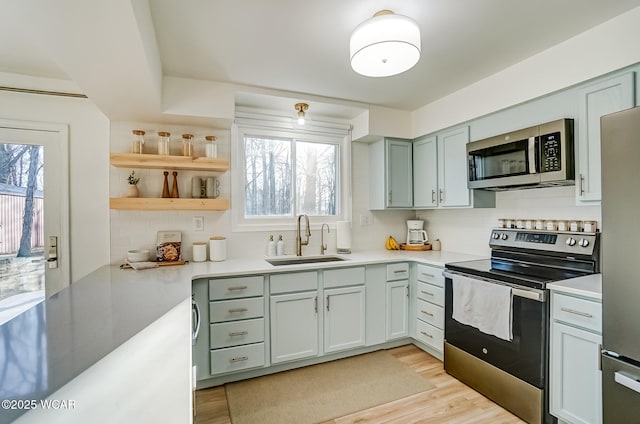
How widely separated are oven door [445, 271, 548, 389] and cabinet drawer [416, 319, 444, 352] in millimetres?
418

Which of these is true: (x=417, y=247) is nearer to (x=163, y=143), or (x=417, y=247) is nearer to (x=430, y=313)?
(x=430, y=313)

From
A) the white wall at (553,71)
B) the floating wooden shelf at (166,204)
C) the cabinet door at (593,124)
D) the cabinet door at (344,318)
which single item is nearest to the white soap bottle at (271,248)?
the floating wooden shelf at (166,204)

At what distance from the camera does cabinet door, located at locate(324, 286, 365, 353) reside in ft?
8.57

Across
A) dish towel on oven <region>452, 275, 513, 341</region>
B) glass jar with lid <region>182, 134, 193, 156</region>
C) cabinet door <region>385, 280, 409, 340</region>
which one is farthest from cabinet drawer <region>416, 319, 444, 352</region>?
glass jar with lid <region>182, 134, 193, 156</region>

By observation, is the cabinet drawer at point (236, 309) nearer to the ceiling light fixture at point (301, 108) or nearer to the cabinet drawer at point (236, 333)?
the cabinet drawer at point (236, 333)

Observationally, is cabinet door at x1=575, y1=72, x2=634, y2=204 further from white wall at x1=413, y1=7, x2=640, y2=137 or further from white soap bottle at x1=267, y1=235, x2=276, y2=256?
white soap bottle at x1=267, y1=235, x2=276, y2=256

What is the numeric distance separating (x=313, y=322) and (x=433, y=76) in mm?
2282

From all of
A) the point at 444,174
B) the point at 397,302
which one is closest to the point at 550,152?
the point at 444,174

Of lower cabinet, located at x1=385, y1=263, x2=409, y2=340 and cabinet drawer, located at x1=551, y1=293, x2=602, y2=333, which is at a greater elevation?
cabinet drawer, located at x1=551, y1=293, x2=602, y2=333

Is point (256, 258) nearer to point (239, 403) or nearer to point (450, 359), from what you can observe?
point (239, 403)

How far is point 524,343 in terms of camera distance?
6.15 ft

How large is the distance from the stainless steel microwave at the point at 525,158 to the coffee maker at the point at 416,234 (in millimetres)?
913

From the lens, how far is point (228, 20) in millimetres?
1793

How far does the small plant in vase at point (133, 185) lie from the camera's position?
251 centimetres
